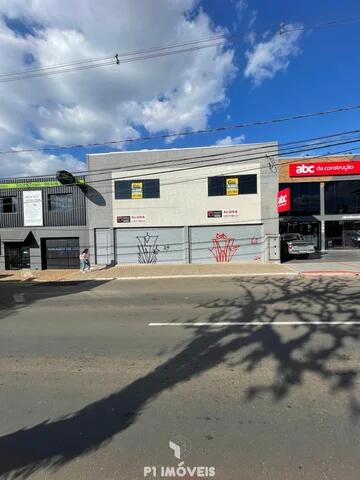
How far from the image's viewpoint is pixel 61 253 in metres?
25.4

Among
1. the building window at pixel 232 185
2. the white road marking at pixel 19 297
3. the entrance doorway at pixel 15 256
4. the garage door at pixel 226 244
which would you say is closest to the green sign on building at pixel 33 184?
the entrance doorway at pixel 15 256

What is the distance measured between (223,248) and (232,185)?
4182 millimetres

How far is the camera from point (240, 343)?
634 centimetres

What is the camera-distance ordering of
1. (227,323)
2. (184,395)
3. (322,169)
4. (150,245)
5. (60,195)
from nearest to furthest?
(184,395) → (227,323) → (150,245) → (60,195) → (322,169)

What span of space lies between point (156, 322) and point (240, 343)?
2.37 metres

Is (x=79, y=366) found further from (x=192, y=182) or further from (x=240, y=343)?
(x=192, y=182)

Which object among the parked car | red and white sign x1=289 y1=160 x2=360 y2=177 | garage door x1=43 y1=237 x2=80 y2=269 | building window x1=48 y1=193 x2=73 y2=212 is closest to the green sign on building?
building window x1=48 y1=193 x2=73 y2=212

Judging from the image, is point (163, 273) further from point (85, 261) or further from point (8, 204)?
point (8, 204)

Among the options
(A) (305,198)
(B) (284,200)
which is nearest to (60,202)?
(B) (284,200)

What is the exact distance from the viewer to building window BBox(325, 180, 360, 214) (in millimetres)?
32562

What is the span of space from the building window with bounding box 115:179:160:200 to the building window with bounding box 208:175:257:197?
3.64m

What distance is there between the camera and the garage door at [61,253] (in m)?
25.3

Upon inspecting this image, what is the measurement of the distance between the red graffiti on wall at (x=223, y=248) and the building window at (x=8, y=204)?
14.1 metres

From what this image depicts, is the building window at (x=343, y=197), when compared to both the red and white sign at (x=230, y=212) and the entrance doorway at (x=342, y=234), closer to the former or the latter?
the entrance doorway at (x=342, y=234)
